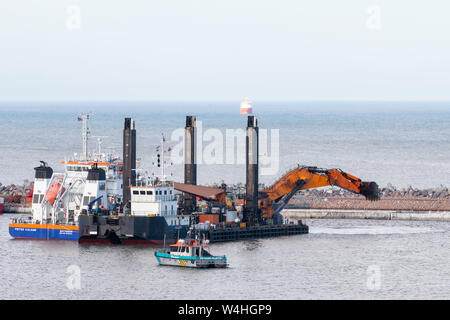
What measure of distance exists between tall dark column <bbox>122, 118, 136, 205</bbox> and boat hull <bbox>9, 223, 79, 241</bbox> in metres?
4.79

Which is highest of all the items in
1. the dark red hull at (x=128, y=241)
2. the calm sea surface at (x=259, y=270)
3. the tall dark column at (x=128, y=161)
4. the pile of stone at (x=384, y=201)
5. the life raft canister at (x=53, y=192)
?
the tall dark column at (x=128, y=161)

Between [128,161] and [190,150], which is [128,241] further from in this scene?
[190,150]

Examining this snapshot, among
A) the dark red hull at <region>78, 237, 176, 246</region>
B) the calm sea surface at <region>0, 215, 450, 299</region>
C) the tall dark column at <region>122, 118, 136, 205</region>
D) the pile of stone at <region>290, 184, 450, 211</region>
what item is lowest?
the calm sea surface at <region>0, 215, 450, 299</region>

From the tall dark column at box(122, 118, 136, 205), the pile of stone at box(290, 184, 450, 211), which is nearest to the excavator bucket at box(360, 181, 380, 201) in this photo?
the pile of stone at box(290, 184, 450, 211)

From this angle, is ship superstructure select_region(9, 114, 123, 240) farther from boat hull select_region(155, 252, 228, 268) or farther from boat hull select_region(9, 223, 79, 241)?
boat hull select_region(155, 252, 228, 268)

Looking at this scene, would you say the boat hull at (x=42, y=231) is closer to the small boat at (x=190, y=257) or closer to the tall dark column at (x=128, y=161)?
the tall dark column at (x=128, y=161)

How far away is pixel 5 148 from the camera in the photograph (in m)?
193

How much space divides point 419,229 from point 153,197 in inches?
929

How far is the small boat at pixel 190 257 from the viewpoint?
71.6 m

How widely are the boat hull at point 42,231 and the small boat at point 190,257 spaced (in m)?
14.8

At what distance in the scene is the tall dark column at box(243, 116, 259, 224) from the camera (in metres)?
90.8

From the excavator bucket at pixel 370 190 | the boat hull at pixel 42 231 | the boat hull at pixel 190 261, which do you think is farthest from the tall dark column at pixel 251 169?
the boat hull at pixel 190 261

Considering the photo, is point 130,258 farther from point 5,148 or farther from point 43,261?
point 5,148

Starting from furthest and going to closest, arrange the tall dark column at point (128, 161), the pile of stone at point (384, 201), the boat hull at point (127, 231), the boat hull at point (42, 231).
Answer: the pile of stone at point (384, 201)
the tall dark column at point (128, 161)
the boat hull at point (42, 231)
the boat hull at point (127, 231)
